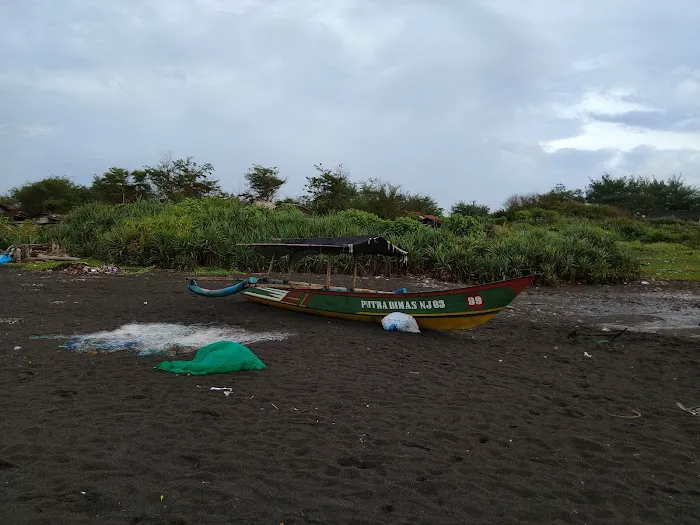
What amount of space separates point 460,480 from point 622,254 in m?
16.1

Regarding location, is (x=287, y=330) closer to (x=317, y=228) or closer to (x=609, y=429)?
(x=609, y=429)

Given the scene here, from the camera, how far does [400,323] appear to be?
8875 millimetres

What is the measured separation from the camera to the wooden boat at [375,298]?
834 centimetres

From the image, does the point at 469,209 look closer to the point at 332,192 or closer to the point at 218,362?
the point at 332,192

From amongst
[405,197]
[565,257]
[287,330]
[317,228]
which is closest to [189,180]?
[405,197]

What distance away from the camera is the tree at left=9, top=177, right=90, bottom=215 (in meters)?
32.1

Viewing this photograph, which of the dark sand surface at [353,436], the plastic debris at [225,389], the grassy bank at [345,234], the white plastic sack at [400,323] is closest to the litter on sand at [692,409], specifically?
the dark sand surface at [353,436]

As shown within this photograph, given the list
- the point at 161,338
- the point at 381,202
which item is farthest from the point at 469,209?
the point at 161,338

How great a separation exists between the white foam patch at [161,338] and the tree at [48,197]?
27643 mm

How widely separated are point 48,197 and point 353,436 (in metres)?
34.7

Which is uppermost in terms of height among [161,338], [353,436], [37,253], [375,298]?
[37,253]

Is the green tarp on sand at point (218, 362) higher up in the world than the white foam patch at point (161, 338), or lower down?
higher up

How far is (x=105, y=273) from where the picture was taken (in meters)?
15.7

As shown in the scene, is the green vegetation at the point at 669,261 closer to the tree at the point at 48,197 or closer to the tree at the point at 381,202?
the tree at the point at 381,202
